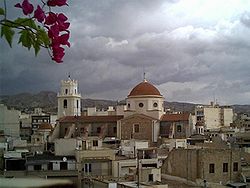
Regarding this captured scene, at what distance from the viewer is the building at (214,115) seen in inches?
2987

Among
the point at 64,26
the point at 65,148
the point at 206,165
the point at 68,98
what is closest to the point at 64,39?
the point at 64,26

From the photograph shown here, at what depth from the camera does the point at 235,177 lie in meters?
23.4

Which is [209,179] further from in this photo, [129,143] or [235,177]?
[129,143]

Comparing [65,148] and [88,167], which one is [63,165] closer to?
[88,167]

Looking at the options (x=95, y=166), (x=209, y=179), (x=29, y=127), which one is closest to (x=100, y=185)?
(x=95, y=166)

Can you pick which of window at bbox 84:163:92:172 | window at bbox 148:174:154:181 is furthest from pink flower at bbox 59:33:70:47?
window at bbox 84:163:92:172

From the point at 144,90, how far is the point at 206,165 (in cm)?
2117

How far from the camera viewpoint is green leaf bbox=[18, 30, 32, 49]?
142 centimetres

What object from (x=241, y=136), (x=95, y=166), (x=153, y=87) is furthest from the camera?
(x=153, y=87)

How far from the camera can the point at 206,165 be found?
2231 centimetres

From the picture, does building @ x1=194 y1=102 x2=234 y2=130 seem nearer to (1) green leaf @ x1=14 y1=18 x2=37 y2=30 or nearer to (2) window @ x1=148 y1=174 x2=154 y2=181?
(2) window @ x1=148 y1=174 x2=154 y2=181

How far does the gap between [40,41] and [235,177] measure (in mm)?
23047

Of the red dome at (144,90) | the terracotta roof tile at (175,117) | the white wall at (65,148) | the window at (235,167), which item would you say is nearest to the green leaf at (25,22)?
the window at (235,167)

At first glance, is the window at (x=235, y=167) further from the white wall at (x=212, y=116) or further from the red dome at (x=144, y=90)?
the white wall at (x=212, y=116)
